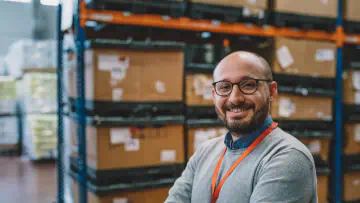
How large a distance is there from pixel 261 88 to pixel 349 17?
3.23 metres

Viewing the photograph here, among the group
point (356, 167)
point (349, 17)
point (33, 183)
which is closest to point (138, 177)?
point (356, 167)

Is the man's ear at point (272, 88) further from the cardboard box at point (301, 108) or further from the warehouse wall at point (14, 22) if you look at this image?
the warehouse wall at point (14, 22)

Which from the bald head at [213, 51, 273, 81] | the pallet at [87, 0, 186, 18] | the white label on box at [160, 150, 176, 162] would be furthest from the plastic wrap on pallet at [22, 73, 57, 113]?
the bald head at [213, 51, 273, 81]

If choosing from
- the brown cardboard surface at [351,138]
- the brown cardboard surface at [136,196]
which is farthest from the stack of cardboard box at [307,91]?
the brown cardboard surface at [136,196]

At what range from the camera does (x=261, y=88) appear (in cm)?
158

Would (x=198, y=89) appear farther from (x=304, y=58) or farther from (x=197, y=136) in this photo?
(x=304, y=58)

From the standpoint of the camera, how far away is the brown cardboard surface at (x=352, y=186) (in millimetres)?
4273

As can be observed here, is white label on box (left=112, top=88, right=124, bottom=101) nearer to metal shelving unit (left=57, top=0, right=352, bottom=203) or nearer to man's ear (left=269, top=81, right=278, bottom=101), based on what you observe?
metal shelving unit (left=57, top=0, right=352, bottom=203)

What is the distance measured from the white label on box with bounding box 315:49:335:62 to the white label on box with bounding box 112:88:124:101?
226 cm

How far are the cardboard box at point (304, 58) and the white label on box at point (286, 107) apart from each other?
1.05 feet

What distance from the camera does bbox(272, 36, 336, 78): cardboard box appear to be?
381 cm

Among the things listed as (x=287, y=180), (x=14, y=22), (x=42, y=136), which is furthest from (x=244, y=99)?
(x=14, y=22)

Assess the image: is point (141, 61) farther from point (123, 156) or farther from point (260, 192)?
point (260, 192)

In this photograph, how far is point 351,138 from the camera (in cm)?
426
